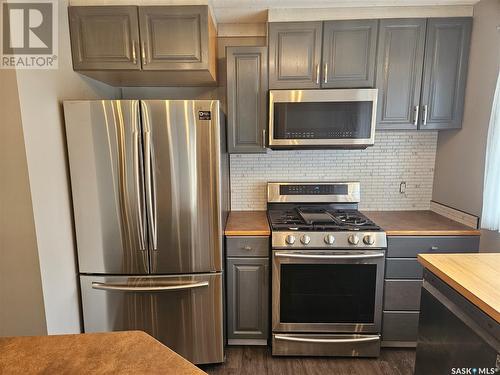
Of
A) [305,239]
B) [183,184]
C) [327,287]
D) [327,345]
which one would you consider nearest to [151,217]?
[183,184]

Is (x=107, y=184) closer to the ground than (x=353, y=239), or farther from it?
farther from it

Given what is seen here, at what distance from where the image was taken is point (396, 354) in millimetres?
→ 2182

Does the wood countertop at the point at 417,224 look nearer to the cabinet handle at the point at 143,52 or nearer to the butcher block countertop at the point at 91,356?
the butcher block countertop at the point at 91,356

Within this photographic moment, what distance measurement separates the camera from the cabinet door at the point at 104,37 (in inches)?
75.2

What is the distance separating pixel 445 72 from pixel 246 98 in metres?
1.51

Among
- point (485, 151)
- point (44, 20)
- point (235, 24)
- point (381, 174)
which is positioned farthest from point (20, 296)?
point (485, 151)

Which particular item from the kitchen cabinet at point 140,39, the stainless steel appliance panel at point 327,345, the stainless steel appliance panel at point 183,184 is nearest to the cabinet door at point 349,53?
the kitchen cabinet at point 140,39

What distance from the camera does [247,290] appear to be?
7.02 feet

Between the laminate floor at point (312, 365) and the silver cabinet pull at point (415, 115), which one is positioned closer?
the laminate floor at point (312, 365)

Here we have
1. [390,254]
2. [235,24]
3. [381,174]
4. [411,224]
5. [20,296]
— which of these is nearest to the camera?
[20,296]

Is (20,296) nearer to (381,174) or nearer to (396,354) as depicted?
(396,354)

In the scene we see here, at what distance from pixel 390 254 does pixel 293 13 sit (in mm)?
1913

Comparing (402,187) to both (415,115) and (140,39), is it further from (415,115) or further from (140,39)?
(140,39)

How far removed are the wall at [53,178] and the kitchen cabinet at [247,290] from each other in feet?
3.37
